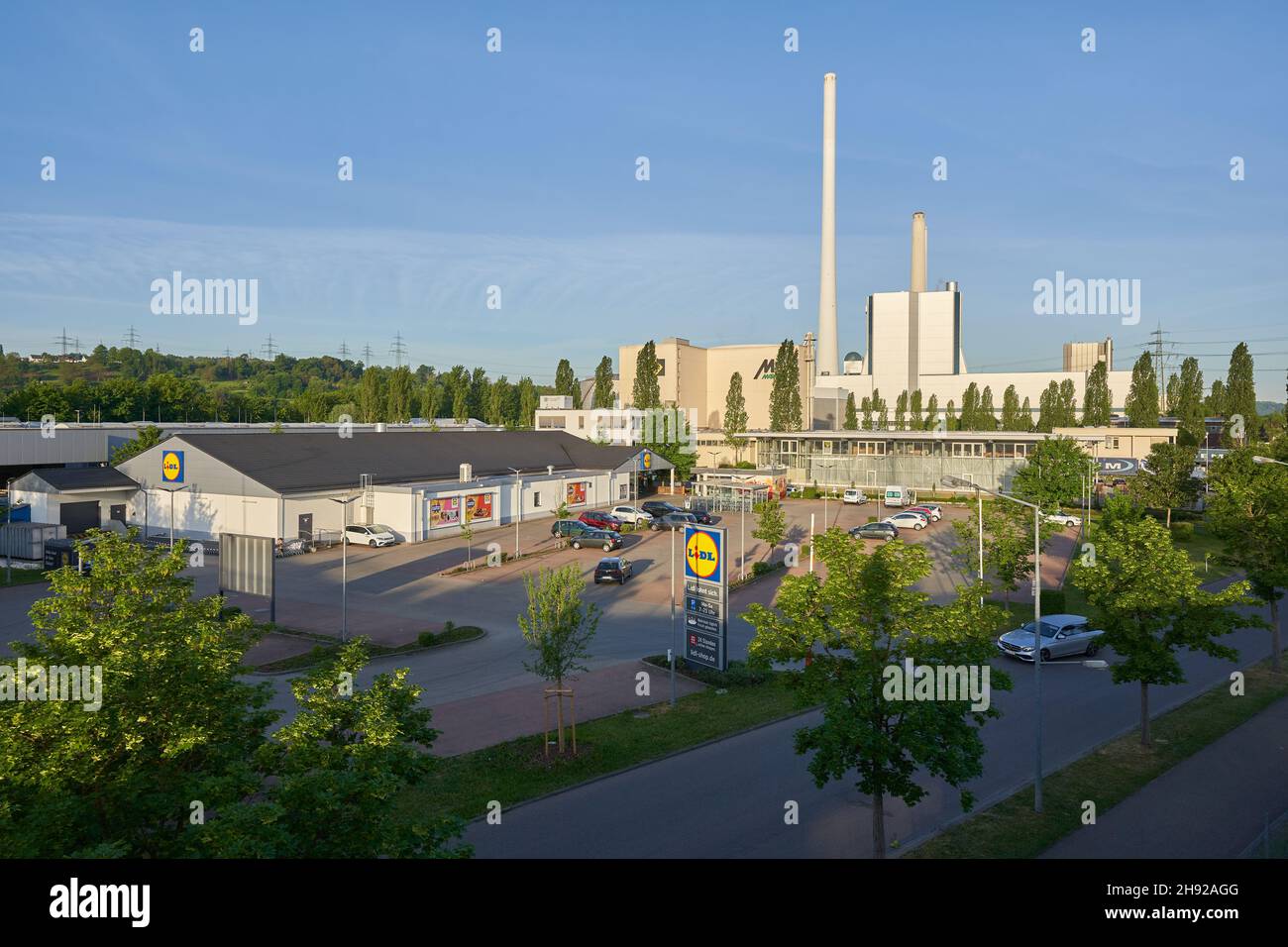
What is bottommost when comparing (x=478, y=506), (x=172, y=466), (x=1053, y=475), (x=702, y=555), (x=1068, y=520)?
(x=1068, y=520)

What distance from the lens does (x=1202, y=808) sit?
1535 centimetres

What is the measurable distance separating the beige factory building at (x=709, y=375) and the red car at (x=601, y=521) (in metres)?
49.0

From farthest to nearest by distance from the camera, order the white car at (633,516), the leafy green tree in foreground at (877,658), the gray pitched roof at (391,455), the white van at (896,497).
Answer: the white van at (896,497) < the white car at (633,516) < the gray pitched roof at (391,455) < the leafy green tree in foreground at (877,658)

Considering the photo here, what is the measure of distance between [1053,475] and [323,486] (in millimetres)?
→ 40708

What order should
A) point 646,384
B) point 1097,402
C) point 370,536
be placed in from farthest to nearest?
1. point 1097,402
2. point 646,384
3. point 370,536

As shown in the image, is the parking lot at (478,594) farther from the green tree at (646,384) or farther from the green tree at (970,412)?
the green tree at (970,412)

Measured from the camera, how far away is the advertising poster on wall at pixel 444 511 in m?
48.4

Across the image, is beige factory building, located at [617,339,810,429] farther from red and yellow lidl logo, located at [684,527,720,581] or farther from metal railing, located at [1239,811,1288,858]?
metal railing, located at [1239,811,1288,858]

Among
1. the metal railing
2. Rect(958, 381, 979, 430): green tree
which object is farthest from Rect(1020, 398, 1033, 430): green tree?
the metal railing

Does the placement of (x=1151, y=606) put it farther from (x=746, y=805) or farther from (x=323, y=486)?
(x=323, y=486)

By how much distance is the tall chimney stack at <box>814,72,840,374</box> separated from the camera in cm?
11544

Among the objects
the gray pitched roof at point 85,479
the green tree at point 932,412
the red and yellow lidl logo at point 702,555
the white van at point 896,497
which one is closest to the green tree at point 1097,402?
the green tree at point 932,412

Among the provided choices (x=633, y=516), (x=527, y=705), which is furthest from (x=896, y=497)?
(x=527, y=705)
